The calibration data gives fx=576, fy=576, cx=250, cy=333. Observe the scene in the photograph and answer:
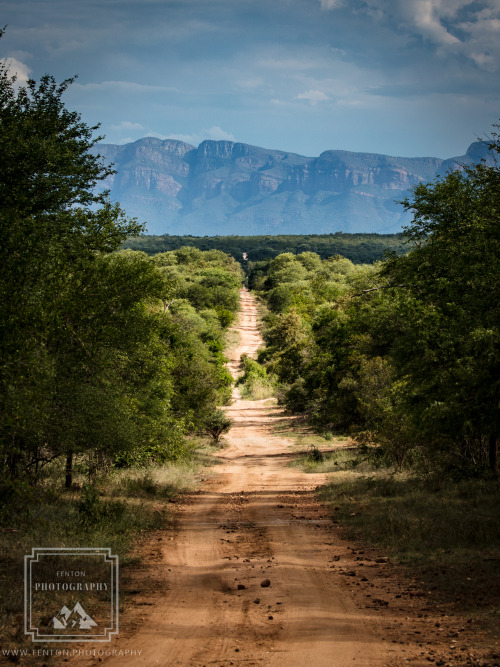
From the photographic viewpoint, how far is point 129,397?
16641 mm

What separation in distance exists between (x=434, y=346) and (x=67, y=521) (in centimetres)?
971

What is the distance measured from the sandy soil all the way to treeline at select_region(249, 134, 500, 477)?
11.4 feet

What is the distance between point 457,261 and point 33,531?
1223 centimetres

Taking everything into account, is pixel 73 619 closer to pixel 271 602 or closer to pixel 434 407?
pixel 271 602

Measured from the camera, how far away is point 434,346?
14930mm

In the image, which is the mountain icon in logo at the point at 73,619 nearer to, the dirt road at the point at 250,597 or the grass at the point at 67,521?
the grass at the point at 67,521

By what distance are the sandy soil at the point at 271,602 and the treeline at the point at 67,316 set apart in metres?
3.21

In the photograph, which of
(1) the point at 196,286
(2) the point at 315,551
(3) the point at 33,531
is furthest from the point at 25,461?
(1) the point at 196,286

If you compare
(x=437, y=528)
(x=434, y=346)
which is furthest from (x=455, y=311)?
(x=437, y=528)

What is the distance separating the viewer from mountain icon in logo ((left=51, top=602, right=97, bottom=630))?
6957 mm

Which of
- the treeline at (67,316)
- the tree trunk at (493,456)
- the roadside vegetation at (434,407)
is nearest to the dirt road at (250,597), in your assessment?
the roadside vegetation at (434,407)

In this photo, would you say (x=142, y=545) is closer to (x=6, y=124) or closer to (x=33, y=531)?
(x=33, y=531)

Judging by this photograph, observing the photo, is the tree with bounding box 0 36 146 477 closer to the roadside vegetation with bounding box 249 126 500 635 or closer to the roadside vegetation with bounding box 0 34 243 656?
the roadside vegetation with bounding box 0 34 243 656

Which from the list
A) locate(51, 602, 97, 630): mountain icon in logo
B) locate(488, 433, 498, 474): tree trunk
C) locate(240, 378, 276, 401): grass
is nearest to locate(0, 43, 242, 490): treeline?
locate(51, 602, 97, 630): mountain icon in logo
